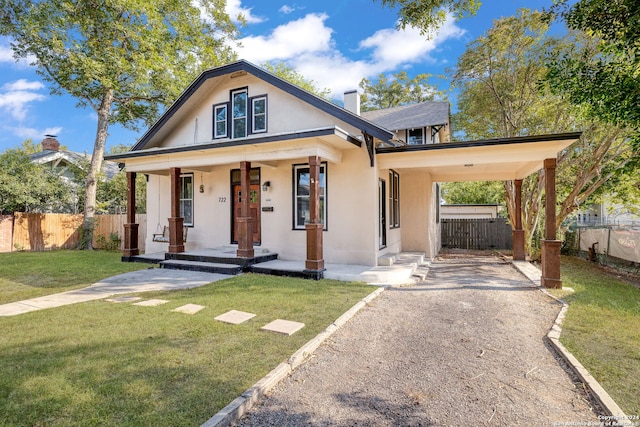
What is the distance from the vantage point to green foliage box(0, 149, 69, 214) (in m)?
14.2

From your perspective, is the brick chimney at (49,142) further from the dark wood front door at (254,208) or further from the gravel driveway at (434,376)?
the gravel driveway at (434,376)

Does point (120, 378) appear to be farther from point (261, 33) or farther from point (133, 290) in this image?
point (261, 33)

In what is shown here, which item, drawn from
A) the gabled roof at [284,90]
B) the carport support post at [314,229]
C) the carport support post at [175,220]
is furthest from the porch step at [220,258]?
the gabled roof at [284,90]

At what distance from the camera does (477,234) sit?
1597 cm

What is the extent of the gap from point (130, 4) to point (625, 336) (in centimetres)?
1928

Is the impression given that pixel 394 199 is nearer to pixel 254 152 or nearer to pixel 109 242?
pixel 254 152

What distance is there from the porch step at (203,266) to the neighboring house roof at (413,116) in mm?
7673

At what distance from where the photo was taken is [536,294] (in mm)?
6488

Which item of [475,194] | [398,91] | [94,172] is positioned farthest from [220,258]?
[475,194]

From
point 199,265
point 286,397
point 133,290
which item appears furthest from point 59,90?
point 286,397

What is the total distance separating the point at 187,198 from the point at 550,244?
10.5 metres

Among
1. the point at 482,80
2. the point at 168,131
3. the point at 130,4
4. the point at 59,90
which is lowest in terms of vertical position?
the point at 168,131

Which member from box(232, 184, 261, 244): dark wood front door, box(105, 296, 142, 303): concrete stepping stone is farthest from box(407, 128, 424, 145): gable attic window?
box(105, 296, 142, 303): concrete stepping stone

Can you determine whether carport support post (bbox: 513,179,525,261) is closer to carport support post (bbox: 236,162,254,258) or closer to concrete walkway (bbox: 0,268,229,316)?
carport support post (bbox: 236,162,254,258)
